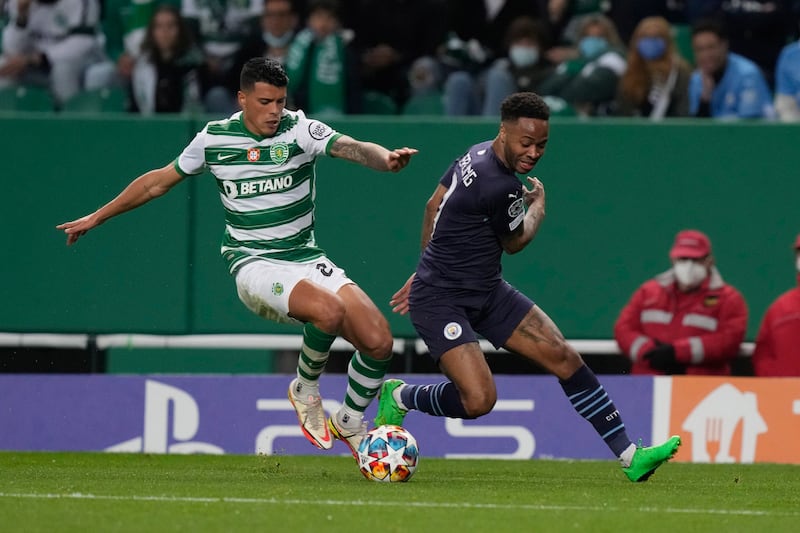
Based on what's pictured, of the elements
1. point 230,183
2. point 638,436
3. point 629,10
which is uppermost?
point 629,10

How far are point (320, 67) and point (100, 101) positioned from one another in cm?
180

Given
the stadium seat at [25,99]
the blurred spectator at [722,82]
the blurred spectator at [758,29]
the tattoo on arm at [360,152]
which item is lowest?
the stadium seat at [25,99]

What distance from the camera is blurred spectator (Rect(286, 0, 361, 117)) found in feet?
40.6

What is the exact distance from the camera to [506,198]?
8336 mm

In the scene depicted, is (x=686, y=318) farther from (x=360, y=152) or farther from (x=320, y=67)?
(x=360, y=152)

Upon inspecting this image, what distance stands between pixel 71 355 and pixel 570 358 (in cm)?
467

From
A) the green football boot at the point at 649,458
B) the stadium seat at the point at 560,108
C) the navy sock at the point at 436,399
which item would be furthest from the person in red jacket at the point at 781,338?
the navy sock at the point at 436,399

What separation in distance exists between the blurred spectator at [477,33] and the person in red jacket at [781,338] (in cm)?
304

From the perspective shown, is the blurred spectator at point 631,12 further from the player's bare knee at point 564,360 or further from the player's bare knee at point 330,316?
the player's bare knee at point 330,316

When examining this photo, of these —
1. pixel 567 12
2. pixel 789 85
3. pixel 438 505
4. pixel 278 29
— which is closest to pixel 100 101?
pixel 278 29

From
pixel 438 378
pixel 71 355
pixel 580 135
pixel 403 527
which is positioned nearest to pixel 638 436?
pixel 438 378

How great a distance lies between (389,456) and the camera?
27.5 feet

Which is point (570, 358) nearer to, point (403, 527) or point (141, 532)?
point (403, 527)

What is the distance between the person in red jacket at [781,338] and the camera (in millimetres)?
11039
